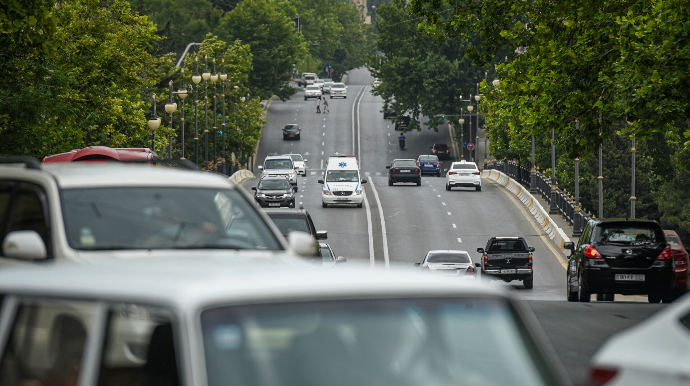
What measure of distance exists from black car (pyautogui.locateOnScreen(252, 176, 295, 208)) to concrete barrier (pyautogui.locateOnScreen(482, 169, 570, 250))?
12.0m

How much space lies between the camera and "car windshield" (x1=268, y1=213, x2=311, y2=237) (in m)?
20.6

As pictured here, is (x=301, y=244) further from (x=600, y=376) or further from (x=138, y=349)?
(x=138, y=349)

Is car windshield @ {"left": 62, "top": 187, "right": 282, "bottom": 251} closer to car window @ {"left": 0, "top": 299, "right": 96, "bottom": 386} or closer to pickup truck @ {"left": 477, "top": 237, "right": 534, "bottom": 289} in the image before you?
car window @ {"left": 0, "top": 299, "right": 96, "bottom": 386}

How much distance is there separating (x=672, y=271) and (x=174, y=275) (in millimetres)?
18315

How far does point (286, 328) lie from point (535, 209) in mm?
49480

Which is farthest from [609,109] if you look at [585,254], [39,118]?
[39,118]

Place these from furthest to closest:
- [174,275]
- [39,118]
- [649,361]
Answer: [39,118] < [649,361] < [174,275]

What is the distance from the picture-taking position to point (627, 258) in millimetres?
20234

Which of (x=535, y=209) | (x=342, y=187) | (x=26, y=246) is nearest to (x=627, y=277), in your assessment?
(x=26, y=246)

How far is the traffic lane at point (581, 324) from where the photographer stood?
12633mm

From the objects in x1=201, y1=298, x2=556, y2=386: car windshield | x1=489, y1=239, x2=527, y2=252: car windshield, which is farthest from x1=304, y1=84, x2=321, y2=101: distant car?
x1=201, y1=298, x2=556, y2=386: car windshield

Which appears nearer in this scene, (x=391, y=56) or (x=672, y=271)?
(x=672, y=271)

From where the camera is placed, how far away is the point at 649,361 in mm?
4711

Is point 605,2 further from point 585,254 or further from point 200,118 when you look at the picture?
point 200,118
